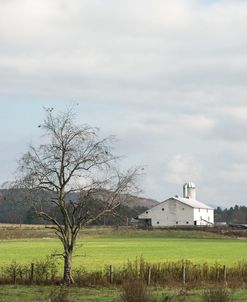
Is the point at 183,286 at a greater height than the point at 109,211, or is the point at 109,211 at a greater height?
the point at 109,211

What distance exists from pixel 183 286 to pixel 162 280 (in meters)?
2.42

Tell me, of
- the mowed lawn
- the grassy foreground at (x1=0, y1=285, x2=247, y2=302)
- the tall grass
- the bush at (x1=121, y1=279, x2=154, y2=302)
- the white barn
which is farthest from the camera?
the white barn

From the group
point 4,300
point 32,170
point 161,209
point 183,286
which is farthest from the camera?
point 161,209

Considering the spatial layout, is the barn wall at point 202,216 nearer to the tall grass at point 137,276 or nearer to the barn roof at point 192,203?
the barn roof at point 192,203

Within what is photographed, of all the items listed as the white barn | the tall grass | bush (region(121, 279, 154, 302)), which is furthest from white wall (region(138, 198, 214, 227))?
bush (region(121, 279, 154, 302))

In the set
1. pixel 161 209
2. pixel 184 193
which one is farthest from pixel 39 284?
pixel 184 193

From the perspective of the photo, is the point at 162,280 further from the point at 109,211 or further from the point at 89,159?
the point at 89,159

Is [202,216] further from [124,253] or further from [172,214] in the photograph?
[124,253]

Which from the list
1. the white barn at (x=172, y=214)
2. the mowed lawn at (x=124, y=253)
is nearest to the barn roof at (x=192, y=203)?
the white barn at (x=172, y=214)

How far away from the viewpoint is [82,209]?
1314 inches

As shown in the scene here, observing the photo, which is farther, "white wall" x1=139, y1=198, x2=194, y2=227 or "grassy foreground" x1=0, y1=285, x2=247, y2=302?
"white wall" x1=139, y1=198, x2=194, y2=227

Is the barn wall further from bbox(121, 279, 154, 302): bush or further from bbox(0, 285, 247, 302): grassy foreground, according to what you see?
bbox(121, 279, 154, 302): bush

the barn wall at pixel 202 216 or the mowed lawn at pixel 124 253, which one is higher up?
the barn wall at pixel 202 216

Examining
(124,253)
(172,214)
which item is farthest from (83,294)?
(172,214)
